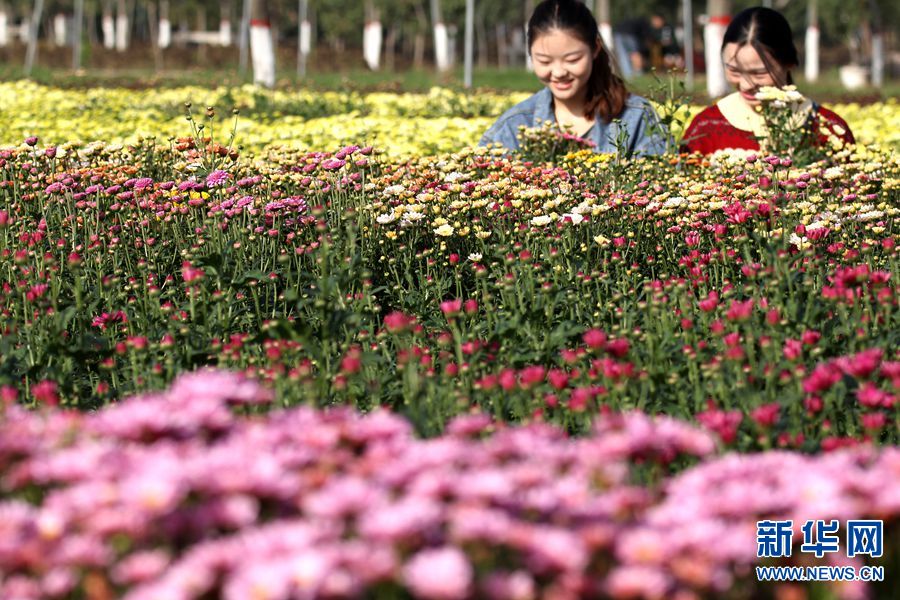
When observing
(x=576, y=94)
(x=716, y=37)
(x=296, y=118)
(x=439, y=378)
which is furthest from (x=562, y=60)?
(x=716, y=37)

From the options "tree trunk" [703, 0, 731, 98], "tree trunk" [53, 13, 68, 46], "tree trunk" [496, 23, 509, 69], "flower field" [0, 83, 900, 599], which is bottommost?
"flower field" [0, 83, 900, 599]

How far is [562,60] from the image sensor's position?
23.5 feet

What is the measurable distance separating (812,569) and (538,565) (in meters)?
0.57

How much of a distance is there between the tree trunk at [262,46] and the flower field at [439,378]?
12.3 m

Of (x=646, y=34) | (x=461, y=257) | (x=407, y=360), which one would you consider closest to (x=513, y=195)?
(x=461, y=257)

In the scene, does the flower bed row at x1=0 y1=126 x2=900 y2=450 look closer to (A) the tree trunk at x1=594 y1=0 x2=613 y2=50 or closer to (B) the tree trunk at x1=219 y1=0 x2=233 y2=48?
(A) the tree trunk at x1=594 y1=0 x2=613 y2=50

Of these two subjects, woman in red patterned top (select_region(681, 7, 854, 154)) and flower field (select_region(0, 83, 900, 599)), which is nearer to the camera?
flower field (select_region(0, 83, 900, 599))

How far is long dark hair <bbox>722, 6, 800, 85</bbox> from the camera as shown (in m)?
7.12

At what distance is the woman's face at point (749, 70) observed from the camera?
7191 mm

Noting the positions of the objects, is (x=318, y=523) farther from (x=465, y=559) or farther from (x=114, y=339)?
(x=114, y=339)

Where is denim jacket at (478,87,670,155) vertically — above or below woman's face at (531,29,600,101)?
below

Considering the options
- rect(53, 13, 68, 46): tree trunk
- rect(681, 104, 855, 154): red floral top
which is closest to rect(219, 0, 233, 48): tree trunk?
rect(53, 13, 68, 46): tree trunk

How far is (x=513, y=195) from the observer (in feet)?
17.0

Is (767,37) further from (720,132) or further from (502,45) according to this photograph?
(502,45)
